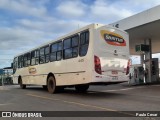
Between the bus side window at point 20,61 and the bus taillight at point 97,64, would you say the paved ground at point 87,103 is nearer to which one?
the bus taillight at point 97,64

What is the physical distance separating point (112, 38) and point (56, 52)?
3.94 metres

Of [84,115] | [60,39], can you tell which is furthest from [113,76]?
[84,115]

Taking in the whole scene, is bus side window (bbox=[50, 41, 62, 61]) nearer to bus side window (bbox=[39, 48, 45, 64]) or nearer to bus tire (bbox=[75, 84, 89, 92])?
bus side window (bbox=[39, 48, 45, 64])

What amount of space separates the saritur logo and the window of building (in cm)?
144

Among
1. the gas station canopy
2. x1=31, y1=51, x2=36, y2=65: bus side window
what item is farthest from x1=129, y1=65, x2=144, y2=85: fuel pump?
x1=31, y1=51, x2=36, y2=65: bus side window

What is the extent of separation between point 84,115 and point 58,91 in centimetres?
867

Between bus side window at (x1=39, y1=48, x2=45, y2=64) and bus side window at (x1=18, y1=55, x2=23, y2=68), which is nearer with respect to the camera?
bus side window at (x1=39, y1=48, x2=45, y2=64)

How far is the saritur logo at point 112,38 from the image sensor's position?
14.3 m

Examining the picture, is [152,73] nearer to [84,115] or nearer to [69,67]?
[69,67]

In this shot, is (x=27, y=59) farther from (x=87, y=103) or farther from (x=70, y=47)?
(x=87, y=103)

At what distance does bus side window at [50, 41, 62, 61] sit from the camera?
54.6 feet

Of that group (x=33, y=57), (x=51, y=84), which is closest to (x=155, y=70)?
(x=33, y=57)

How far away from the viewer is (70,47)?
1541cm

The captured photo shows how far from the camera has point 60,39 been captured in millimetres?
16641
